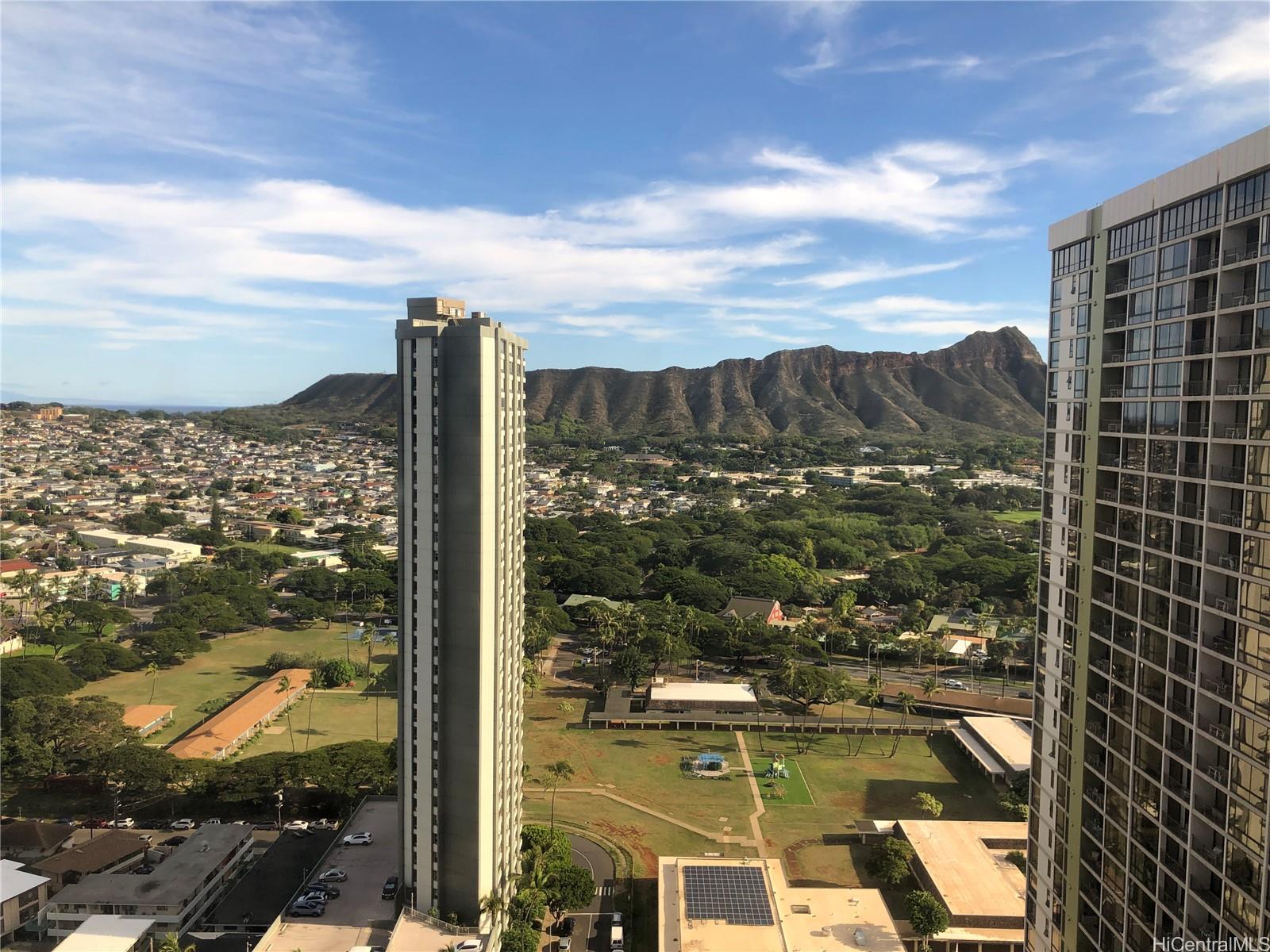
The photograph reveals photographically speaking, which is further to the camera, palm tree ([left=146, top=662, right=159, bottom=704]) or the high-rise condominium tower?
palm tree ([left=146, top=662, right=159, bottom=704])

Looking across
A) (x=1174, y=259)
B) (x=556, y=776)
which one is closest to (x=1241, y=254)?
(x=1174, y=259)

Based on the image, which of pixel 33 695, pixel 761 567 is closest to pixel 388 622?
pixel 33 695

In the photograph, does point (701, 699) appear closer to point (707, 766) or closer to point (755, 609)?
point (707, 766)

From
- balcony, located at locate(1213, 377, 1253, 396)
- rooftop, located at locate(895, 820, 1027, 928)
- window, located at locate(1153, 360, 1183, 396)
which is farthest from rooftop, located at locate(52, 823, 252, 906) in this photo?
balcony, located at locate(1213, 377, 1253, 396)

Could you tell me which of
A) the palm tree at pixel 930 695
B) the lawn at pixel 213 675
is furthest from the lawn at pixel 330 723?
the palm tree at pixel 930 695

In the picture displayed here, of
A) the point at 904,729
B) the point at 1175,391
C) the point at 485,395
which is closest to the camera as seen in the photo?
the point at 1175,391

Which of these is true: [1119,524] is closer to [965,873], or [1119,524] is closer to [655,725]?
[965,873]

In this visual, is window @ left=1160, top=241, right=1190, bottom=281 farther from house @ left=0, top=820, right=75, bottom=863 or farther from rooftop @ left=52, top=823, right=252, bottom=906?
house @ left=0, top=820, right=75, bottom=863

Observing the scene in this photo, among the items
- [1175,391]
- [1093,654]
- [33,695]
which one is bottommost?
[33,695]
